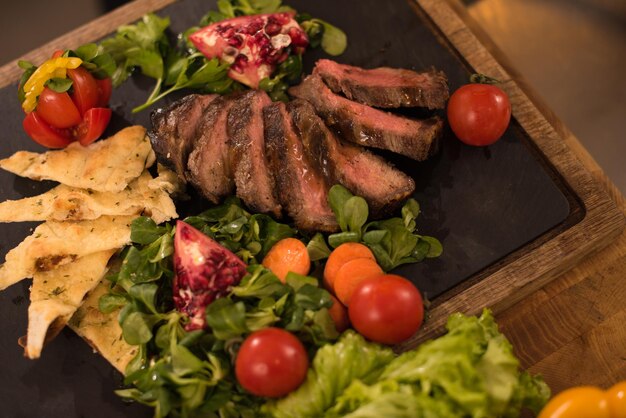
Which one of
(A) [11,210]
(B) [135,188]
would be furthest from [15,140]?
(B) [135,188]

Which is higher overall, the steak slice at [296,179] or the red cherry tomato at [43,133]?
the red cherry tomato at [43,133]

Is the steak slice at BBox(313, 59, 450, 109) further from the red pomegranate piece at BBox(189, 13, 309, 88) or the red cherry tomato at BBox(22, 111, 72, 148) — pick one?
the red cherry tomato at BBox(22, 111, 72, 148)

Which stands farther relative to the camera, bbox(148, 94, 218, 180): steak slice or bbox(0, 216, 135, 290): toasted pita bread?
bbox(148, 94, 218, 180): steak slice

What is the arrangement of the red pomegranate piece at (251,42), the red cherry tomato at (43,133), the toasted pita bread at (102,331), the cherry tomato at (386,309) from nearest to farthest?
the cherry tomato at (386,309) → the toasted pita bread at (102,331) → the red cherry tomato at (43,133) → the red pomegranate piece at (251,42)

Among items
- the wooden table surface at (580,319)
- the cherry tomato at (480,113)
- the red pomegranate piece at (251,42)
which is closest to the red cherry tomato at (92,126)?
the red pomegranate piece at (251,42)

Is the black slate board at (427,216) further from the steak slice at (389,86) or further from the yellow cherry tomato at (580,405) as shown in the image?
the yellow cherry tomato at (580,405)

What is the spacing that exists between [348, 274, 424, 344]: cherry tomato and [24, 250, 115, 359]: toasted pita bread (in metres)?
1.36

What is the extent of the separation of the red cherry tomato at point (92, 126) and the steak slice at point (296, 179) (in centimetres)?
105

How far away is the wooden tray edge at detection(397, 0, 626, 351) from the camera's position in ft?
10.8

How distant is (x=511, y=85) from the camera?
3.86 m

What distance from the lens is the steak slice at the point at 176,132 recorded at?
3475mm

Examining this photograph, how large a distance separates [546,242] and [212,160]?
1.82 metres

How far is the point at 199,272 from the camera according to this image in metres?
3.06

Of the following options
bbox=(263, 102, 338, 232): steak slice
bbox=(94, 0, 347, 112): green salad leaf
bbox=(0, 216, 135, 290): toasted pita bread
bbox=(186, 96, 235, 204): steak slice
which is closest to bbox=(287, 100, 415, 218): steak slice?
bbox=(263, 102, 338, 232): steak slice
